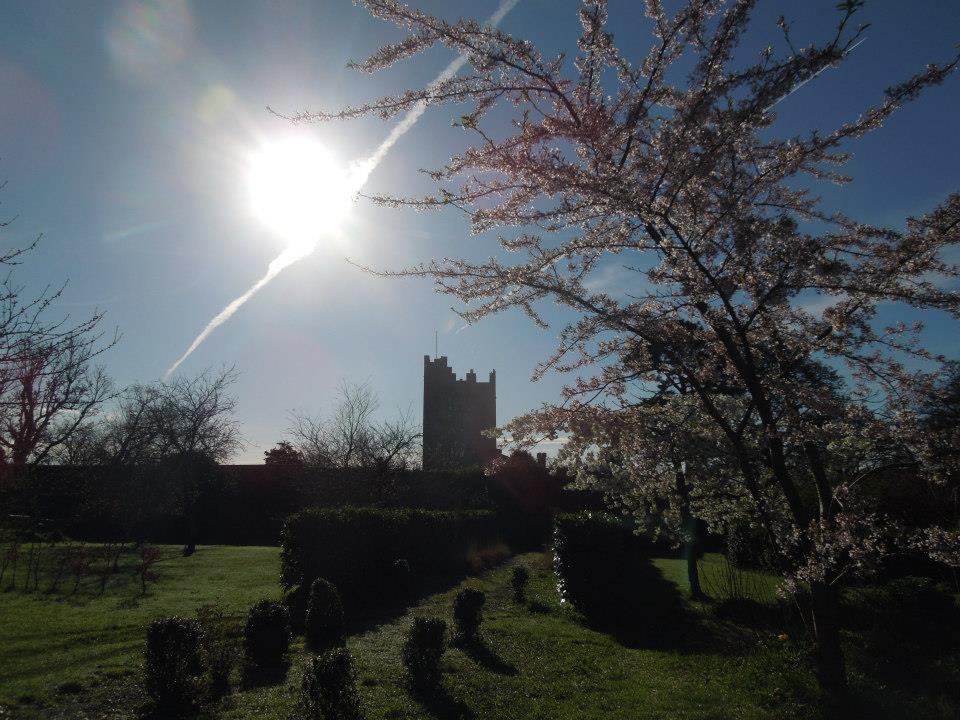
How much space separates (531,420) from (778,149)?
2.54 meters

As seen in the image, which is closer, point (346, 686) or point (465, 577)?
point (346, 686)

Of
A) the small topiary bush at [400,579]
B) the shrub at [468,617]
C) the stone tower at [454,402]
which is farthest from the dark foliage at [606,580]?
the stone tower at [454,402]

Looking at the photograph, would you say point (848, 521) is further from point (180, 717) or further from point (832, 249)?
point (180, 717)

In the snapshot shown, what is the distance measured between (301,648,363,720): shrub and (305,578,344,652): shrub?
324 centimetres

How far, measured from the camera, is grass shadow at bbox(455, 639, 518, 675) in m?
6.94

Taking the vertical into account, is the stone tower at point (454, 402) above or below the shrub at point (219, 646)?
above

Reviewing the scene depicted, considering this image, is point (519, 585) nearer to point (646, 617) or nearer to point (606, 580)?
point (606, 580)

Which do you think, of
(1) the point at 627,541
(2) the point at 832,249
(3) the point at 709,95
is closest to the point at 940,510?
(1) the point at 627,541

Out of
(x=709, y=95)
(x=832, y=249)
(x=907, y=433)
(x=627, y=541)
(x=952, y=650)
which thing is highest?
(x=709, y=95)

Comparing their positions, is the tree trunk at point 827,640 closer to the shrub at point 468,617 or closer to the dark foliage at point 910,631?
the dark foliage at point 910,631

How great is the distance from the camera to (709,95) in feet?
11.0

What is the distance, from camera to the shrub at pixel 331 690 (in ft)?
14.9

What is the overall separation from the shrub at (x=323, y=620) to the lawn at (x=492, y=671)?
251 millimetres

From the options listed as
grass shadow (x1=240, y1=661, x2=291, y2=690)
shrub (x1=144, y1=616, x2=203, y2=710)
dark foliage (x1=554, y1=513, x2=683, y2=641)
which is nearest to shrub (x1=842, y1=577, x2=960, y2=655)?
dark foliage (x1=554, y1=513, x2=683, y2=641)
